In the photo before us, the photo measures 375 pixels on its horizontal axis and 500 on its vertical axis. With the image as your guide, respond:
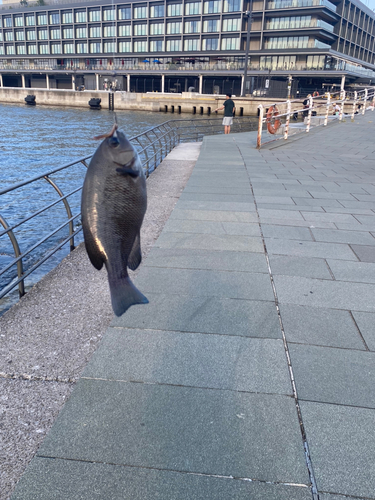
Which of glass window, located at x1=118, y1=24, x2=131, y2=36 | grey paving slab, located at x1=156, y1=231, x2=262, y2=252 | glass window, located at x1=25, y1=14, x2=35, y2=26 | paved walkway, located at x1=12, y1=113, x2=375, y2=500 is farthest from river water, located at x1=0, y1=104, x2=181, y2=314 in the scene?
glass window, located at x1=25, y1=14, x2=35, y2=26

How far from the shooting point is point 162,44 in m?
73.7

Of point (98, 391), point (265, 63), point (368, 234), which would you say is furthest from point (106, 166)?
point (265, 63)

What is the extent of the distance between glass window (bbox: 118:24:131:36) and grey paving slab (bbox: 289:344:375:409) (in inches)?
3254

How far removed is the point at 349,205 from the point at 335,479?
266 inches

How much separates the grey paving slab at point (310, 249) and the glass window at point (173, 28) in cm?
7402

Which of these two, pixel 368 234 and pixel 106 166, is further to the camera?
pixel 368 234

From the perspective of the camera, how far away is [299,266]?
17.8 ft

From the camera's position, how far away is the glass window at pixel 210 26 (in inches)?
2682

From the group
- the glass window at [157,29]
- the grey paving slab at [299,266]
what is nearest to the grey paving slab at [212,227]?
the grey paving slab at [299,266]

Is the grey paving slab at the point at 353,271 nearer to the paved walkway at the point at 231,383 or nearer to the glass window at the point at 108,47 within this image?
the paved walkway at the point at 231,383

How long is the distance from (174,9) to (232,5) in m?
10.5

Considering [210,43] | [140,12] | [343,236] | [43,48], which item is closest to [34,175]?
[343,236]

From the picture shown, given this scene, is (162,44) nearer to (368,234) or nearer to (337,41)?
(337,41)

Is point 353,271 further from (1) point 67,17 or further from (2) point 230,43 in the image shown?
(1) point 67,17
